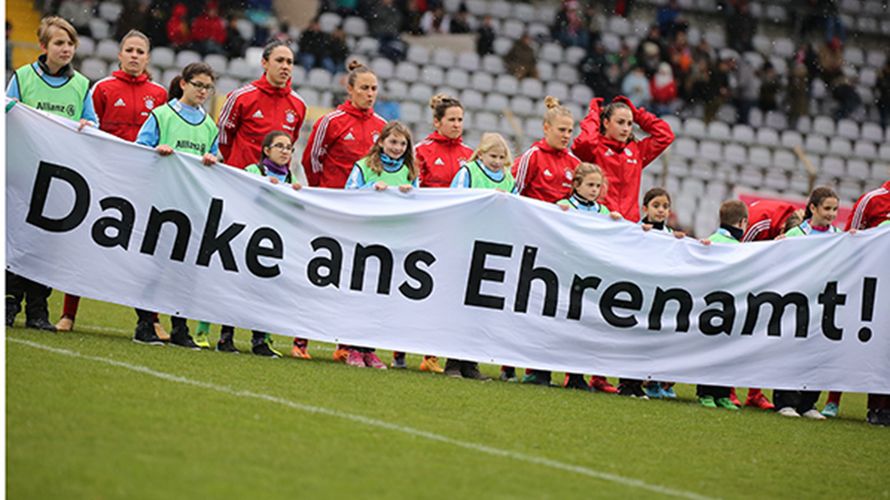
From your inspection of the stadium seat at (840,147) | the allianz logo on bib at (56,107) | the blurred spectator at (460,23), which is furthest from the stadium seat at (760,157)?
the allianz logo on bib at (56,107)

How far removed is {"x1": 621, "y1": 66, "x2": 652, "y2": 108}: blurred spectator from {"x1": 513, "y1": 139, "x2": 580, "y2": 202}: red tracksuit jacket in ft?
41.6

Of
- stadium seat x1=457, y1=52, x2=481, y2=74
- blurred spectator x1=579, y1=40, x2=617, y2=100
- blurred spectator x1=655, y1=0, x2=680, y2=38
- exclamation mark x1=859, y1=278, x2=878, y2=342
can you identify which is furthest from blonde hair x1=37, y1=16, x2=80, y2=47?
blurred spectator x1=655, y1=0, x2=680, y2=38

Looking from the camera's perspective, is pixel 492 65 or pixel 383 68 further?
pixel 492 65

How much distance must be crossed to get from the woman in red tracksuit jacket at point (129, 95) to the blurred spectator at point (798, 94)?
54.5ft

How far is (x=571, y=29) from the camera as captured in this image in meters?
23.8

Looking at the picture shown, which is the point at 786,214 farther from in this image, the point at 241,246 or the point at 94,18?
the point at 94,18

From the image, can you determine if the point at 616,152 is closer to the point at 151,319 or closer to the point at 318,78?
the point at 151,319

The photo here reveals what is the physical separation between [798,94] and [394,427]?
757 inches

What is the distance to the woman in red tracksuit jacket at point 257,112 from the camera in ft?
29.8

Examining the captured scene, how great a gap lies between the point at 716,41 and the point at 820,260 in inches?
682

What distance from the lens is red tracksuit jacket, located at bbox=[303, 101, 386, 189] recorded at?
9.27m

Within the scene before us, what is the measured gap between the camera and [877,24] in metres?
27.1

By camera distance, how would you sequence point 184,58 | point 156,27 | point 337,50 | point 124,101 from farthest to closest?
point 337,50 < point 156,27 < point 184,58 < point 124,101

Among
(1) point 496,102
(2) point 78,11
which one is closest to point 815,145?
(1) point 496,102
